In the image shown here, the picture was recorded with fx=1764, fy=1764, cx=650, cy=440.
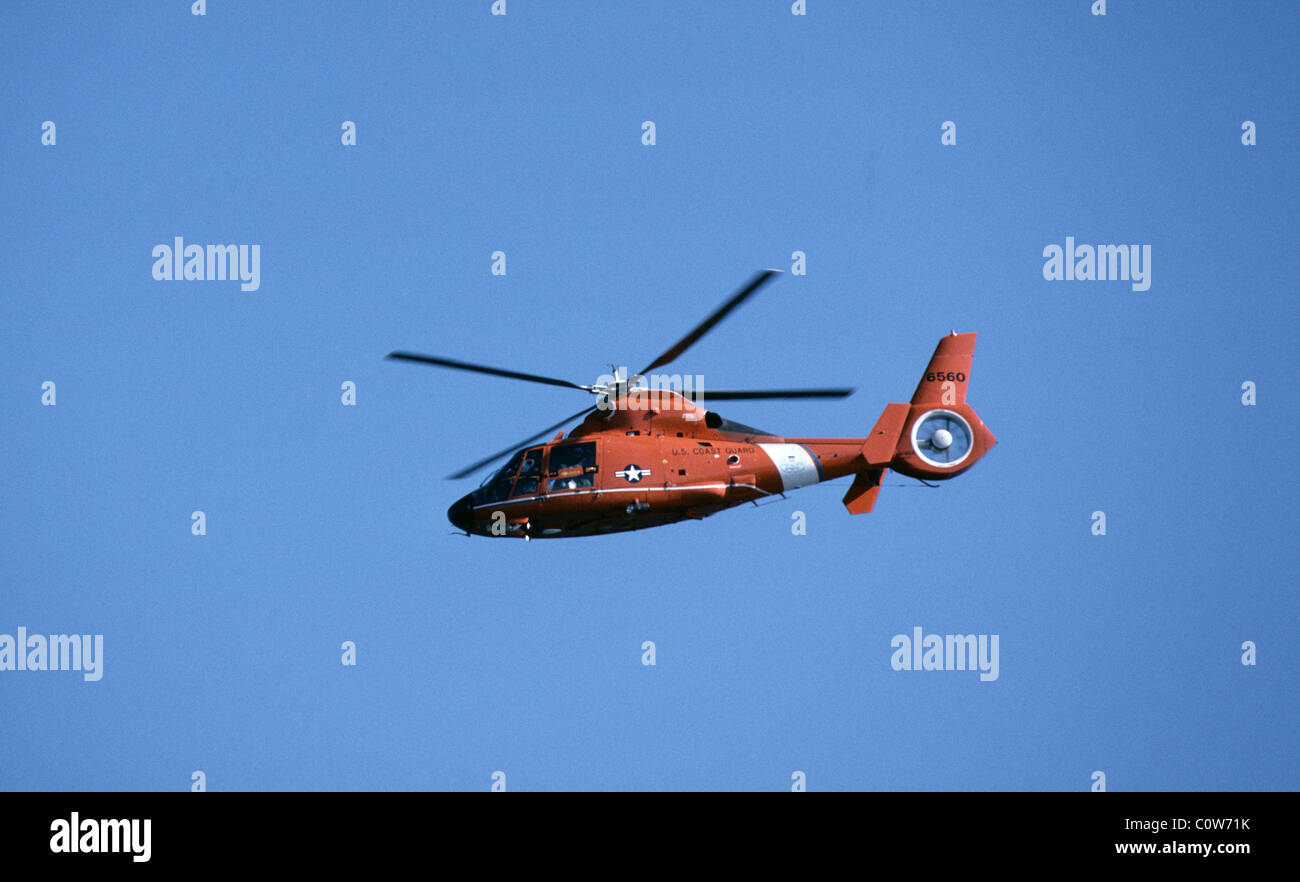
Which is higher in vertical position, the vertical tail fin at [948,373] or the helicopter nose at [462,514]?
the vertical tail fin at [948,373]

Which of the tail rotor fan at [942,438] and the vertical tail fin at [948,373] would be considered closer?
the tail rotor fan at [942,438]

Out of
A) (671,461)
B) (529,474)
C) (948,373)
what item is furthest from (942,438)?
(529,474)

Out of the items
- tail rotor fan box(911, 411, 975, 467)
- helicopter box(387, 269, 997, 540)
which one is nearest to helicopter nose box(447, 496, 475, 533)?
helicopter box(387, 269, 997, 540)

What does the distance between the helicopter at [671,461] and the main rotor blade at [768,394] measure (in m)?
0.03

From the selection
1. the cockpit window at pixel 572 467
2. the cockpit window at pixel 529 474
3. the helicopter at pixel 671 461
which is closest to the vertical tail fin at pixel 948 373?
the helicopter at pixel 671 461

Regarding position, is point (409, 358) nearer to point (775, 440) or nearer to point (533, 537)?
point (533, 537)

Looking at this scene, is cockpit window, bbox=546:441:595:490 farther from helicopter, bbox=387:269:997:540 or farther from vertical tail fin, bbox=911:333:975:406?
vertical tail fin, bbox=911:333:975:406

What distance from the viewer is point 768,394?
3691 centimetres

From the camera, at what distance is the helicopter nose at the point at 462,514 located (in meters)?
39.2

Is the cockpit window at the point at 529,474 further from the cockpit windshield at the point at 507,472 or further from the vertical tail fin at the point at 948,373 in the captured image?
the vertical tail fin at the point at 948,373

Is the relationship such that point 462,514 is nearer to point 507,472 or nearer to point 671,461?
point 507,472

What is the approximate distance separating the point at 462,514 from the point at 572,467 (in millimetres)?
3093
